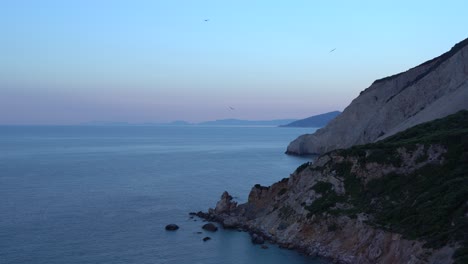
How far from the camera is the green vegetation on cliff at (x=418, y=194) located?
110ft

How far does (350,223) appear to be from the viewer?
41781 mm

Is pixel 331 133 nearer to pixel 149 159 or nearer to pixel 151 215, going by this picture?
pixel 149 159

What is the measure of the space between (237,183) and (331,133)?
158 feet

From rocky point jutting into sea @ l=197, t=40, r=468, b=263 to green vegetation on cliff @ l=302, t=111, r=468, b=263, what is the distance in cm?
8

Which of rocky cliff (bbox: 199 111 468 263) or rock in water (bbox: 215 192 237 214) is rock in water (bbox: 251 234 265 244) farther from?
rock in water (bbox: 215 192 237 214)

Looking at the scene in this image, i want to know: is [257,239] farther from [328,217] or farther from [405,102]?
[405,102]

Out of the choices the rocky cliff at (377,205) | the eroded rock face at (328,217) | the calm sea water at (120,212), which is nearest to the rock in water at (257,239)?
the eroded rock face at (328,217)

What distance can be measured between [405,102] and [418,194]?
50286mm

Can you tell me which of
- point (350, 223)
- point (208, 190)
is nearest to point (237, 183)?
point (208, 190)

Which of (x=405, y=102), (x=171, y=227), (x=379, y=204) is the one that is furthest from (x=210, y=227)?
(x=405, y=102)

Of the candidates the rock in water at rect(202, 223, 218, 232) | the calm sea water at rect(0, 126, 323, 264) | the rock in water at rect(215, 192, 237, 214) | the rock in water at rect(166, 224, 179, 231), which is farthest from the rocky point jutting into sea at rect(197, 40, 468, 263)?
the rock in water at rect(166, 224, 179, 231)

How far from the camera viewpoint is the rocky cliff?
3416 centimetres

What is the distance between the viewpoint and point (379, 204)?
138 ft

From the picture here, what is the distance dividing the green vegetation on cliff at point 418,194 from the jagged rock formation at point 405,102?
54.5 ft
